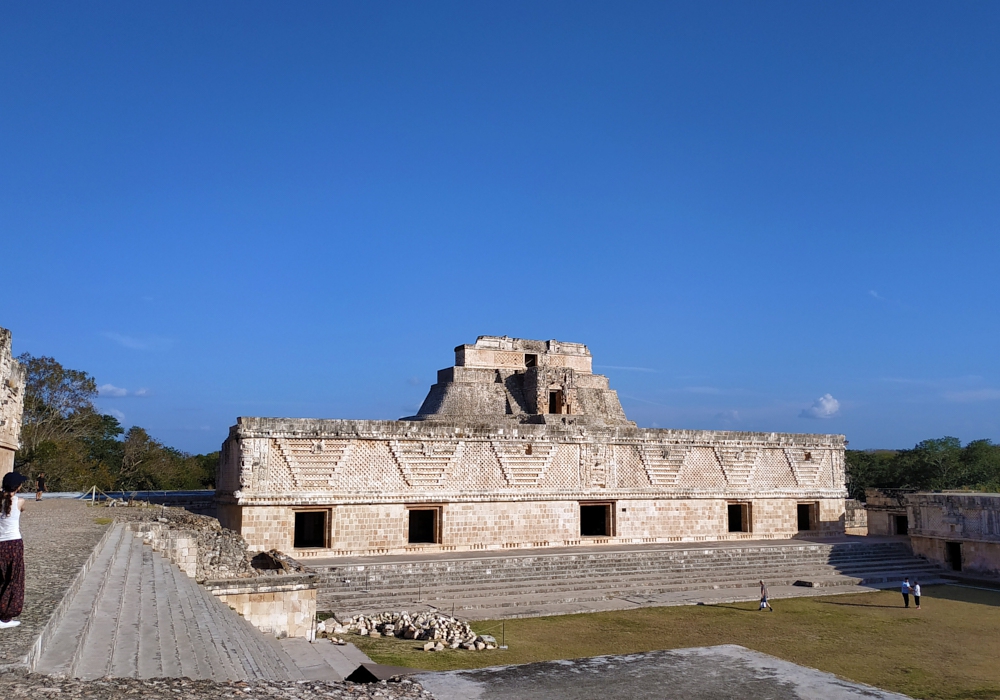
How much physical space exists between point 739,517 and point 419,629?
12.1 metres

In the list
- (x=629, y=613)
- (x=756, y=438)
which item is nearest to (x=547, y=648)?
(x=629, y=613)

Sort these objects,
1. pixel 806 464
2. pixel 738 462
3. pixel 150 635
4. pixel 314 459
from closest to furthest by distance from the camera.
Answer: pixel 150 635 < pixel 314 459 < pixel 738 462 < pixel 806 464

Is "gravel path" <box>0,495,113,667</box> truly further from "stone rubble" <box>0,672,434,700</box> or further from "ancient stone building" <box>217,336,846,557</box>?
"ancient stone building" <box>217,336,846,557</box>

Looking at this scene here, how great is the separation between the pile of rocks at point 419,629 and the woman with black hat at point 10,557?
21.9ft

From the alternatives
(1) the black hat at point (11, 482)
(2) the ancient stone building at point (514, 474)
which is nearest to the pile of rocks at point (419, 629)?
(2) the ancient stone building at point (514, 474)

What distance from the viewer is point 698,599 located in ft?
45.4

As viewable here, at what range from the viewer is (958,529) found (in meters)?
18.1

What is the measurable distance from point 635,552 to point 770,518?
228 inches

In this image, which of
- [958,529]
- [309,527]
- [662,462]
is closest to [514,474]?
[662,462]

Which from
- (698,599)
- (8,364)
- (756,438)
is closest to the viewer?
(8,364)

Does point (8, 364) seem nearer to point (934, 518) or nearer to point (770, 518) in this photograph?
point (770, 518)

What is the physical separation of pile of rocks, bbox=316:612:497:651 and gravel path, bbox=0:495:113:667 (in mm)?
3565

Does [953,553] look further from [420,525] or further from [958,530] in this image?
[420,525]

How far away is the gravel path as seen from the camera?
3.56 metres
